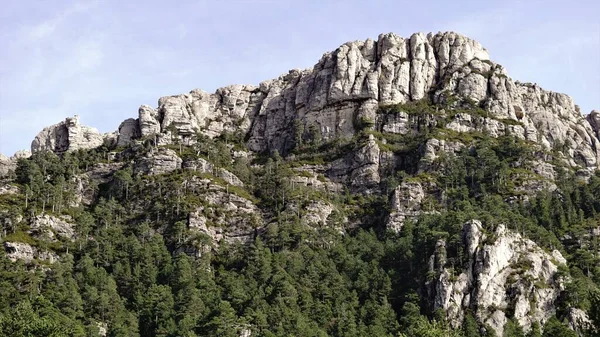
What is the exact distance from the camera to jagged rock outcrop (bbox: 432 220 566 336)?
147 meters

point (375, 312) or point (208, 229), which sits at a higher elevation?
point (208, 229)

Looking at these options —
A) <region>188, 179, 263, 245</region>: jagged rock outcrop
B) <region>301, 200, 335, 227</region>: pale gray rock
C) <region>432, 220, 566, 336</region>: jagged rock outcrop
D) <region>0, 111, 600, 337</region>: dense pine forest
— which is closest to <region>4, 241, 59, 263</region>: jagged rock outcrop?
<region>0, 111, 600, 337</region>: dense pine forest

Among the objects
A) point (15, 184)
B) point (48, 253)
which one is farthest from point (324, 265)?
point (15, 184)

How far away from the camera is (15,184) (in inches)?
7790

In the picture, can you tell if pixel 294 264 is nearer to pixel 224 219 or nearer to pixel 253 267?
pixel 253 267

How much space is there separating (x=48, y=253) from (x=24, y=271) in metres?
11.4

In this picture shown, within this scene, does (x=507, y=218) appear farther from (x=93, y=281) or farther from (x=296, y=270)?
(x=93, y=281)

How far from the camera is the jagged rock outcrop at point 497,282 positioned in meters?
147

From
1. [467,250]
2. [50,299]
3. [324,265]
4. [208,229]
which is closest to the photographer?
[50,299]

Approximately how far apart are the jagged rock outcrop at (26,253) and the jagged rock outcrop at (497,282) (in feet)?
252

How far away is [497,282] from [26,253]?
91.6 meters

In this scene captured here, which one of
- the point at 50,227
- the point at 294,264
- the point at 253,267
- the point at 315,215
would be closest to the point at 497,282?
the point at 294,264

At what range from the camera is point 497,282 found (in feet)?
496

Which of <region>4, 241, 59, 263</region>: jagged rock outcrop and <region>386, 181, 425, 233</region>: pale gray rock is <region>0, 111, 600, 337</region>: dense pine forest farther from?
<region>386, 181, 425, 233</region>: pale gray rock
